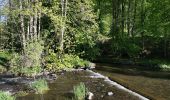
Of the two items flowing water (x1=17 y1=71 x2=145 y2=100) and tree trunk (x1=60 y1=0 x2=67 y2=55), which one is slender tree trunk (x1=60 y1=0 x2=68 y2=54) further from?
flowing water (x1=17 y1=71 x2=145 y2=100)

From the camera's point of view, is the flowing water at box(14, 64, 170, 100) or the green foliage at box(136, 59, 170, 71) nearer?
the flowing water at box(14, 64, 170, 100)

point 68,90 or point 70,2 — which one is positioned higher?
point 70,2

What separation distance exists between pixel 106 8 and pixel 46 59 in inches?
1041

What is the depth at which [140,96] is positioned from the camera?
20281mm

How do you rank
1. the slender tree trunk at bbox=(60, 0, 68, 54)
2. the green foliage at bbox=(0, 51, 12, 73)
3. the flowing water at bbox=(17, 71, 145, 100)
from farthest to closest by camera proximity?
the slender tree trunk at bbox=(60, 0, 68, 54), the green foliage at bbox=(0, 51, 12, 73), the flowing water at bbox=(17, 71, 145, 100)

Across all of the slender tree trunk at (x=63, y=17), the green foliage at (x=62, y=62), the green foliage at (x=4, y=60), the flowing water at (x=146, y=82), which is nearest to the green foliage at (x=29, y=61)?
the green foliage at (x=62, y=62)

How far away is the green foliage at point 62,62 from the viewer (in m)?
31.3

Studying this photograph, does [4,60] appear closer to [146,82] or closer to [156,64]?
→ [146,82]

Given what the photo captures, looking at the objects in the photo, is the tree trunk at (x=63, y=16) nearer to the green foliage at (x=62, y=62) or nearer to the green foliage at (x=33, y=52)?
the green foliage at (x=62, y=62)

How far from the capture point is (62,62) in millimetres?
32625

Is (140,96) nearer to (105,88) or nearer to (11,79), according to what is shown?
(105,88)

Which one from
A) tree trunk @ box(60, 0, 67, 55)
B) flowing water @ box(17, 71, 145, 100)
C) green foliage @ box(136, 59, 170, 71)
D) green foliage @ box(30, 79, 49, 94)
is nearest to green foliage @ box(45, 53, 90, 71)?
tree trunk @ box(60, 0, 67, 55)

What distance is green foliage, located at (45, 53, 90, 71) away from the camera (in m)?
31.3

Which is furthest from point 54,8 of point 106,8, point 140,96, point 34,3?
point 106,8
